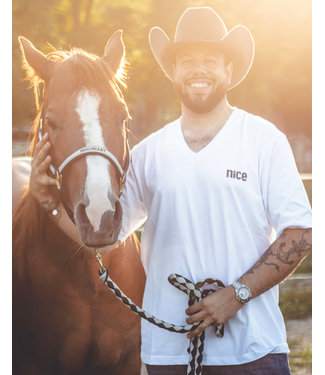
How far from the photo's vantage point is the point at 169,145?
6.23ft

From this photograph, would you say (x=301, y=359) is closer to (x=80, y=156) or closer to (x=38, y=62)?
(x=80, y=156)

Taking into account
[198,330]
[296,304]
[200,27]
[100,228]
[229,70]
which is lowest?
[296,304]

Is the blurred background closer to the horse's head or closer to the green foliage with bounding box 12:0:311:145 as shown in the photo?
the green foliage with bounding box 12:0:311:145

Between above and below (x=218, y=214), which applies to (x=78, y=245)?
below

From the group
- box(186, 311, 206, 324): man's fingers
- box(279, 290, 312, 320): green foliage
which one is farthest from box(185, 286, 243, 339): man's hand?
box(279, 290, 312, 320): green foliage

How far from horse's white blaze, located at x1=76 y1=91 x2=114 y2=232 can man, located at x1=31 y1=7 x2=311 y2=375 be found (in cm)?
18

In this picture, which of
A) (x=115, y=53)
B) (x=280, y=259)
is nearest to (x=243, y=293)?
(x=280, y=259)

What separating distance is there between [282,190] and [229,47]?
0.57 metres

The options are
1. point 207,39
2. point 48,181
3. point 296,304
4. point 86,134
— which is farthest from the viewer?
point 296,304

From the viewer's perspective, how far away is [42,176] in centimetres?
178

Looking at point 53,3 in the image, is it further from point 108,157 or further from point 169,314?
point 169,314

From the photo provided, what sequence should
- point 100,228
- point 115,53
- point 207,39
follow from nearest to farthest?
point 100,228
point 207,39
point 115,53

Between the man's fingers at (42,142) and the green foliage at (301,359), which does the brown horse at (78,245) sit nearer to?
the man's fingers at (42,142)

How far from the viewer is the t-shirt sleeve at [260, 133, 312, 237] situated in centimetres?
172
